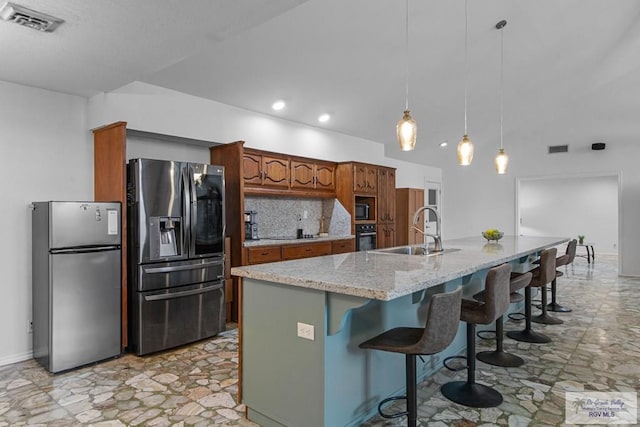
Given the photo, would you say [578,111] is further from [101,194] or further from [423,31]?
[101,194]

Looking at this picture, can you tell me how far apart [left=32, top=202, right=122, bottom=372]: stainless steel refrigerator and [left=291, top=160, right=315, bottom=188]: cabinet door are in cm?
243

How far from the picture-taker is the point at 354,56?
432 cm

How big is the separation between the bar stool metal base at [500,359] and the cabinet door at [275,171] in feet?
9.95

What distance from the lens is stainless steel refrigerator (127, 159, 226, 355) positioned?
351cm

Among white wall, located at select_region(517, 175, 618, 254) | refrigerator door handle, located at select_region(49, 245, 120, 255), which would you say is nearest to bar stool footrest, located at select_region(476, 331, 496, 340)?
refrigerator door handle, located at select_region(49, 245, 120, 255)

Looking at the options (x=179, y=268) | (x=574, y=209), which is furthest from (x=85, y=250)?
(x=574, y=209)

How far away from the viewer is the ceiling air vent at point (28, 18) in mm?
2074

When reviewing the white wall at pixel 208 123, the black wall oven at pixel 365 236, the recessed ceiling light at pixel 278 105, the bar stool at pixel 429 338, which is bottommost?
the bar stool at pixel 429 338

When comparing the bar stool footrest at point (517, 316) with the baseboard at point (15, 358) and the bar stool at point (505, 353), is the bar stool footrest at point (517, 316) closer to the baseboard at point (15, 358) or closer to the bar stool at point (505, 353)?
the bar stool at point (505, 353)

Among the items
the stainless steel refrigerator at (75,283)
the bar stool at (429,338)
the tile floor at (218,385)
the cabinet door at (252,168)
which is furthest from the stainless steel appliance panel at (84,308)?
the bar stool at (429,338)

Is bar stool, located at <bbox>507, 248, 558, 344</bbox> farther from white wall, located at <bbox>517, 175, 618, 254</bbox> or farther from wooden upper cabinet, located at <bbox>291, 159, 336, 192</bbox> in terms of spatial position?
white wall, located at <bbox>517, 175, 618, 254</bbox>

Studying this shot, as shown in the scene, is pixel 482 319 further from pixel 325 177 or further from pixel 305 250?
pixel 325 177

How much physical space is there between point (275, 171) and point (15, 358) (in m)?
3.20

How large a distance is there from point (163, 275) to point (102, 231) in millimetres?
641
